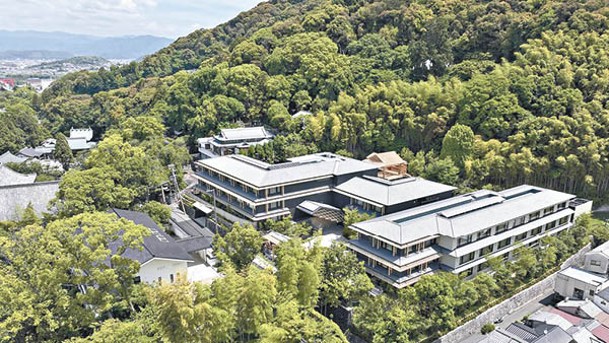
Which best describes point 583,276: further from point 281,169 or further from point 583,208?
point 281,169

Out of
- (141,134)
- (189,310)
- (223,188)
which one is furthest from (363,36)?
(189,310)

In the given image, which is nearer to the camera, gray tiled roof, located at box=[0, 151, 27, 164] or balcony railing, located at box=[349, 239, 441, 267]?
balcony railing, located at box=[349, 239, 441, 267]

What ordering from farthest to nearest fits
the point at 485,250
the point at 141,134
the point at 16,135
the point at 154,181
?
the point at 16,135, the point at 141,134, the point at 154,181, the point at 485,250

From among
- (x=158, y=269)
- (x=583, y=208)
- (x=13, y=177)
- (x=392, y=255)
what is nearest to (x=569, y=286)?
(x=583, y=208)

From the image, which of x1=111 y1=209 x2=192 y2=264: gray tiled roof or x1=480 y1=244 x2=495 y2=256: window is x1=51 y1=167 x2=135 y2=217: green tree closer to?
x1=111 y1=209 x2=192 y2=264: gray tiled roof

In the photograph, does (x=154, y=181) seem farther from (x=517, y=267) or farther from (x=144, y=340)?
(x=517, y=267)

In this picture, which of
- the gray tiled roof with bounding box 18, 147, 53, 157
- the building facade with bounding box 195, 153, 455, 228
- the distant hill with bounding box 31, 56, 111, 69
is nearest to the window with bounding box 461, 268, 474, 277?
the building facade with bounding box 195, 153, 455, 228
